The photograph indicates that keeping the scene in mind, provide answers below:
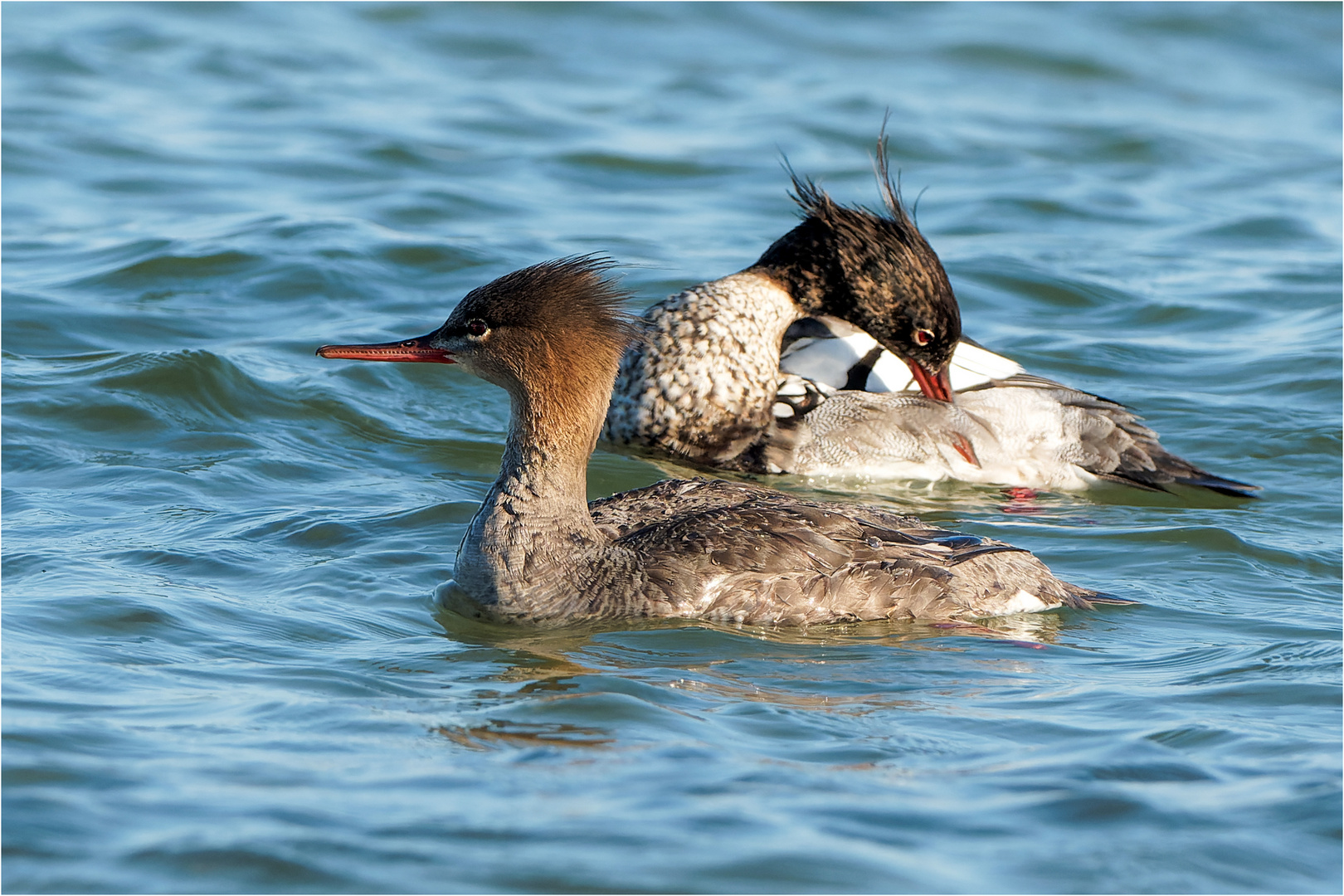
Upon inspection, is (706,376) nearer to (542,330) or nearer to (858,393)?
(858,393)

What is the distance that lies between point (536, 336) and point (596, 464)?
2403mm

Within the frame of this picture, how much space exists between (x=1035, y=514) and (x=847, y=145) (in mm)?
7784

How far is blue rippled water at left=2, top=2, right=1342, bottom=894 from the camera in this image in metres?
4.29

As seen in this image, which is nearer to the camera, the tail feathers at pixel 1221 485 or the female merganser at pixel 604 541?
the female merganser at pixel 604 541

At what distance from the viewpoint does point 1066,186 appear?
47.4 feet

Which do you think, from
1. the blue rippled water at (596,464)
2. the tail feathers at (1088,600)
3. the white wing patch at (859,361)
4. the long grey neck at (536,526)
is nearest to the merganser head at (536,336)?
the long grey neck at (536,526)

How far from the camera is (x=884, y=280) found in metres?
8.28

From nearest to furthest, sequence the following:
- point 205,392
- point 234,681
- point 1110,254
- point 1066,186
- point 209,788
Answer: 1. point 209,788
2. point 234,681
3. point 205,392
4. point 1110,254
5. point 1066,186

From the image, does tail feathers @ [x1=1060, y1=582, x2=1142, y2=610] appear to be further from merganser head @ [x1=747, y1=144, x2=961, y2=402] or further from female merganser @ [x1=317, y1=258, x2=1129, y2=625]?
merganser head @ [x1=747, y1=144, x2=961, y2=402]

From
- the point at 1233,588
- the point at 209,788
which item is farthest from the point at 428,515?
the point at 1233,588

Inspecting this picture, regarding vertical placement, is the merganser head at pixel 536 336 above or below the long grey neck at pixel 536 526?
above

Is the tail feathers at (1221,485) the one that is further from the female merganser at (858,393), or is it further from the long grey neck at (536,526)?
the long grey neck at (536,526)

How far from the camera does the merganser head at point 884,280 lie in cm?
827

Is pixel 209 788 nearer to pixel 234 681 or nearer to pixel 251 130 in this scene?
pixel 234 681
